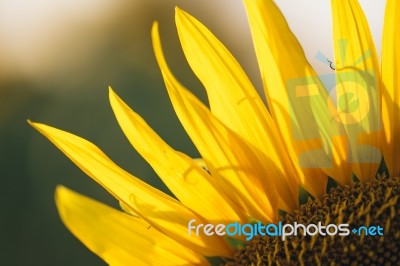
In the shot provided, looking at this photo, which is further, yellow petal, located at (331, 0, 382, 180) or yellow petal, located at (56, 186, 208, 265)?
yellow petal, located at (331, 0, 382, 180)

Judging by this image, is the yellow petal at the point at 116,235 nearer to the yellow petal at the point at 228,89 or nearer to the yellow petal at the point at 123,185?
the yellow petal at the point at 123,185

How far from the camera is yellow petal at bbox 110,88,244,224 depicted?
2.27 feet

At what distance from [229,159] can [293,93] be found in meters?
0.09

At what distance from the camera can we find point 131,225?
2.25ft

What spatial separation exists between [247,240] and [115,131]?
3.46ft

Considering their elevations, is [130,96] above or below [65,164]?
above

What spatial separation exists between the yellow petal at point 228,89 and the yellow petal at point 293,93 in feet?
0.05

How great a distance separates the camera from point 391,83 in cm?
73

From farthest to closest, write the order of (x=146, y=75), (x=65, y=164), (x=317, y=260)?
(x=65, y=164)
(x=146, y=75)
(x=317, y=260)

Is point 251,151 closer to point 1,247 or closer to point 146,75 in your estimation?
point 146,75

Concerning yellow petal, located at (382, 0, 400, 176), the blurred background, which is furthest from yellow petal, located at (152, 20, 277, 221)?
the blurred background

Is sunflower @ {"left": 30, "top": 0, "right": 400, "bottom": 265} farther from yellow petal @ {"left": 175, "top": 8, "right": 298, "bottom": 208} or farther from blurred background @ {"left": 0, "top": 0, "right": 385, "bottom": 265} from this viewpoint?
blurred background @ {"left": 0, "top": 0, "right": 385, "bottom": 265}

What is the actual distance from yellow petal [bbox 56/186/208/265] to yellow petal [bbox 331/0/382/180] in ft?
0.61

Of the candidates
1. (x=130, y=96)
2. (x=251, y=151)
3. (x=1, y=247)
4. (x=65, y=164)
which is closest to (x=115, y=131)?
(x=130, y=96)
